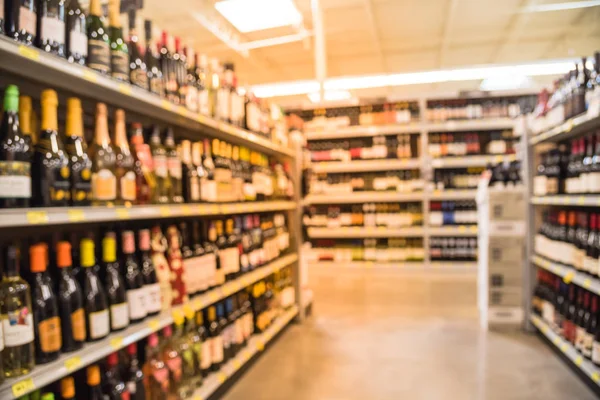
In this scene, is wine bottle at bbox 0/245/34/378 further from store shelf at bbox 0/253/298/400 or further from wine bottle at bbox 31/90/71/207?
wine bottle at bbox 31/90/71/207

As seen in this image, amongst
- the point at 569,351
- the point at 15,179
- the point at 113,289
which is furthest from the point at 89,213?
the point at 569,351

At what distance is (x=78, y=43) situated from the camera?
1669mm

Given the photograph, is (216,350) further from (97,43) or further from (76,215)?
(97,43)

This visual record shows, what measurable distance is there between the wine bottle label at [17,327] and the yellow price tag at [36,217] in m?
0.30

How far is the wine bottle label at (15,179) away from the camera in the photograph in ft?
4.44

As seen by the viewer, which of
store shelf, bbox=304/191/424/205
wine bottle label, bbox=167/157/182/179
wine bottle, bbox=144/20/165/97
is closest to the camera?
wine bottle, bbox=144/20/165/97

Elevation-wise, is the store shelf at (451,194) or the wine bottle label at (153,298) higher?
the store shelf at (451,194)

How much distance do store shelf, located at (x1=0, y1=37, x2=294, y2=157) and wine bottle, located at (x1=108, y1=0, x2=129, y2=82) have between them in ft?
0.25

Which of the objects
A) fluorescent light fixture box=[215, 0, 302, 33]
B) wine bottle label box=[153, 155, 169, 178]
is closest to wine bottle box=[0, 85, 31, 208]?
wine bottle label box=[153, 155, 169, 178]

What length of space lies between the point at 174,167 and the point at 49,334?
1051 mm

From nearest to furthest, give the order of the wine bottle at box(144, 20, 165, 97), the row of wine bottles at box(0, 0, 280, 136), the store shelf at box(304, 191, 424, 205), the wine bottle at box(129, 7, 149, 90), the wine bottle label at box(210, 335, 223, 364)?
the row of wine bottles at box(0, 0, 280, 136)
the wine bottle at box(129, 7, 149, 90)
the wine bottle at box(144, 20, 165, 97)
the wine bottle label at box(210, 335, 223, 364)
the store shelf at box(304, 191, 424, 205)

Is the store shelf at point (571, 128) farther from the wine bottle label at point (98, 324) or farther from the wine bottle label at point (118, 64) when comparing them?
the wine bottle label at point (98, 324)

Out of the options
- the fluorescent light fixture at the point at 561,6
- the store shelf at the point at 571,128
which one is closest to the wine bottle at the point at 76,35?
the store shelf at the point at 571,128

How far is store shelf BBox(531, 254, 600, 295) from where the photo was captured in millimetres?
2535
